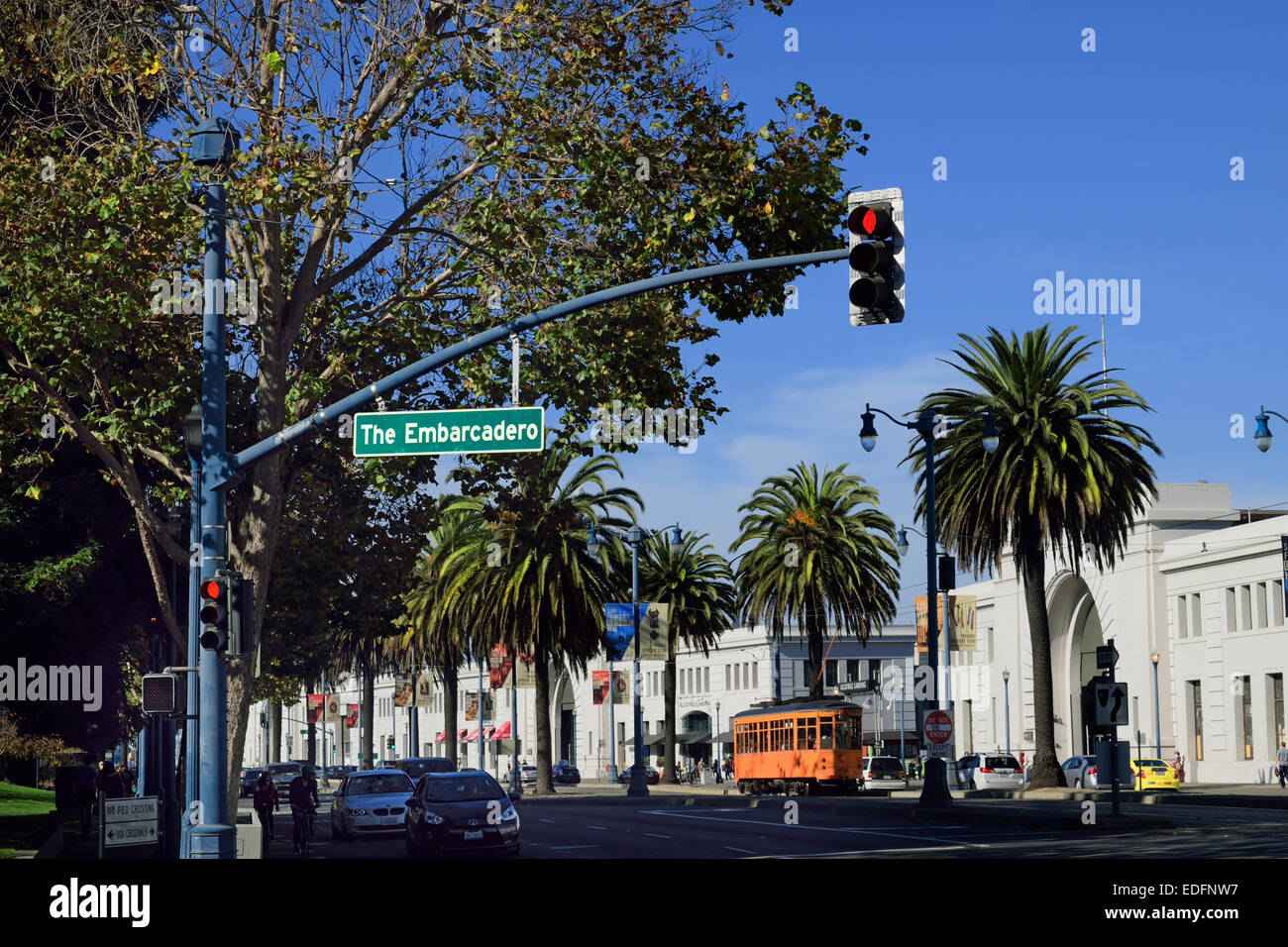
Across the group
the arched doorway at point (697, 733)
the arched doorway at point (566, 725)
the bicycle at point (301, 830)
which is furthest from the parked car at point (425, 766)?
the arched doorway at point (566, 725)

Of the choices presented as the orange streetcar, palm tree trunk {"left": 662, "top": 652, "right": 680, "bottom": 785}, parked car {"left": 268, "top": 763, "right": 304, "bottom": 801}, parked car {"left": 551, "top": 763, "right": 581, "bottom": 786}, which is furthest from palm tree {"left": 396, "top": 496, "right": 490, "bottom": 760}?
parked car {"left": 551, "top": 763, "right": 581, "bottom": 786}

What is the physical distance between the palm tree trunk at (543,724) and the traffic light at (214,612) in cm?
4106

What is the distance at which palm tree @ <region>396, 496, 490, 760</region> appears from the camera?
199 ft

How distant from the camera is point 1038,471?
47688 millimetres

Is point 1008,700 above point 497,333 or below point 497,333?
below

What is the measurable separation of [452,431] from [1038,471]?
108 feet

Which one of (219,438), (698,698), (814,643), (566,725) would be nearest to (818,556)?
(814,643)

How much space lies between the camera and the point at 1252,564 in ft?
207

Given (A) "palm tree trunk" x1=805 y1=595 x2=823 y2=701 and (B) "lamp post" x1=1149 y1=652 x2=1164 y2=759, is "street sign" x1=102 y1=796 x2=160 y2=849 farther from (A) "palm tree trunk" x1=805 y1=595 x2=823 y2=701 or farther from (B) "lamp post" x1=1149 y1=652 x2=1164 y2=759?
(B) "lamp post" x1=1149 y1=652 x2=1164 y2=759

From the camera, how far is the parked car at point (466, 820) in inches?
1091

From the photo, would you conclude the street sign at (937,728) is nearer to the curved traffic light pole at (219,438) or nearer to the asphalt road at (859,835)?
the asphalt road at (859,835)

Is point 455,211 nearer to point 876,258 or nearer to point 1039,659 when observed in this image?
point 876,258
